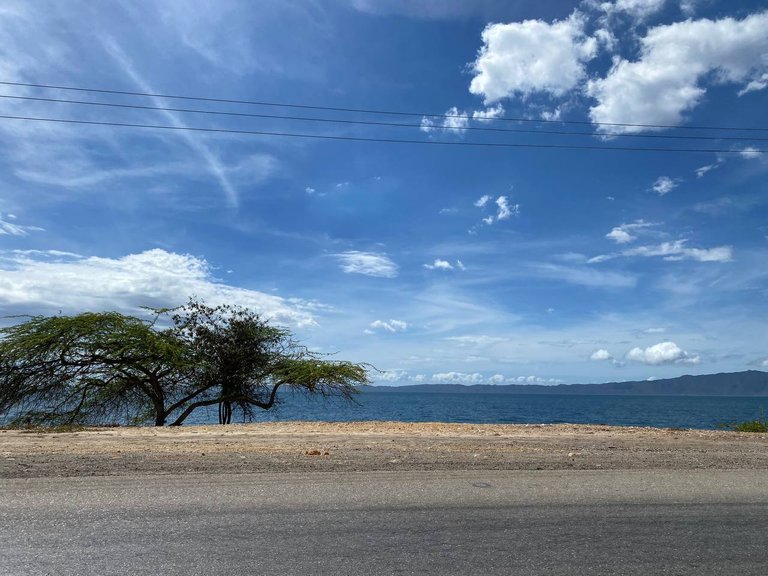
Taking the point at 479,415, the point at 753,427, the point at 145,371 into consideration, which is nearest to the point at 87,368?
the point at 145,371

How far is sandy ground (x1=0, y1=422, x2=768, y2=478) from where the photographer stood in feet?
30.3

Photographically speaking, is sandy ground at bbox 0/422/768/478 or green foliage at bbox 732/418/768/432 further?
green foliage at bbox 732/418/768/432

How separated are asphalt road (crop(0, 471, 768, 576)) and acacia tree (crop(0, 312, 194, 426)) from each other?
1397 cm

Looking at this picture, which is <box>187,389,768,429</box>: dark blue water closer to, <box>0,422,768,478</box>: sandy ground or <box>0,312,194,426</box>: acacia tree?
<box>0,312,194,426</box>: acacia tree

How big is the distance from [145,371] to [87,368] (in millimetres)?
1879

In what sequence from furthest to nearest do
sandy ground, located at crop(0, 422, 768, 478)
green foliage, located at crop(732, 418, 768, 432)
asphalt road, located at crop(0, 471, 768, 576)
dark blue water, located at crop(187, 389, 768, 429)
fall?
1. dark blue water, located at crop(187, 389, 768, 429)
2. green foliage, located at crop(732, 418, 768, 432)
3. sandy ground, located at crop(0, 422, 768, 478)
4. asphalt road, located at crop(0, 471, 768, 576)

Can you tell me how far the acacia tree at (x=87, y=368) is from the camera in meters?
20.1

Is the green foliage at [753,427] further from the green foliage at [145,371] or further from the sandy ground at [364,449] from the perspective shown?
the green foliage at [145,371]

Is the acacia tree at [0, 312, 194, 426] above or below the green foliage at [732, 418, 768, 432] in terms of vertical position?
above

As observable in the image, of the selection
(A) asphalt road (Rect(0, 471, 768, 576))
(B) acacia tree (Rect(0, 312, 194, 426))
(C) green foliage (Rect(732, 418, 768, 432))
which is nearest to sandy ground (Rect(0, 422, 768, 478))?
(A) asphalt road (Rect(0, 471, 768, 576))

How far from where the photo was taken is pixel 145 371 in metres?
21.8

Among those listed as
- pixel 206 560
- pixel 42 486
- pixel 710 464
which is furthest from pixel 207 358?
pixel 206 560

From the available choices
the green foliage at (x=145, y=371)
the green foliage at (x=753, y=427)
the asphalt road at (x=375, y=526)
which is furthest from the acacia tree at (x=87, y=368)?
the green foliage at (x=753, y=427)

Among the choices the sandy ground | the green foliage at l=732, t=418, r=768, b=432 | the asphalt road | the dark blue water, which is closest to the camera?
the asphalt road
